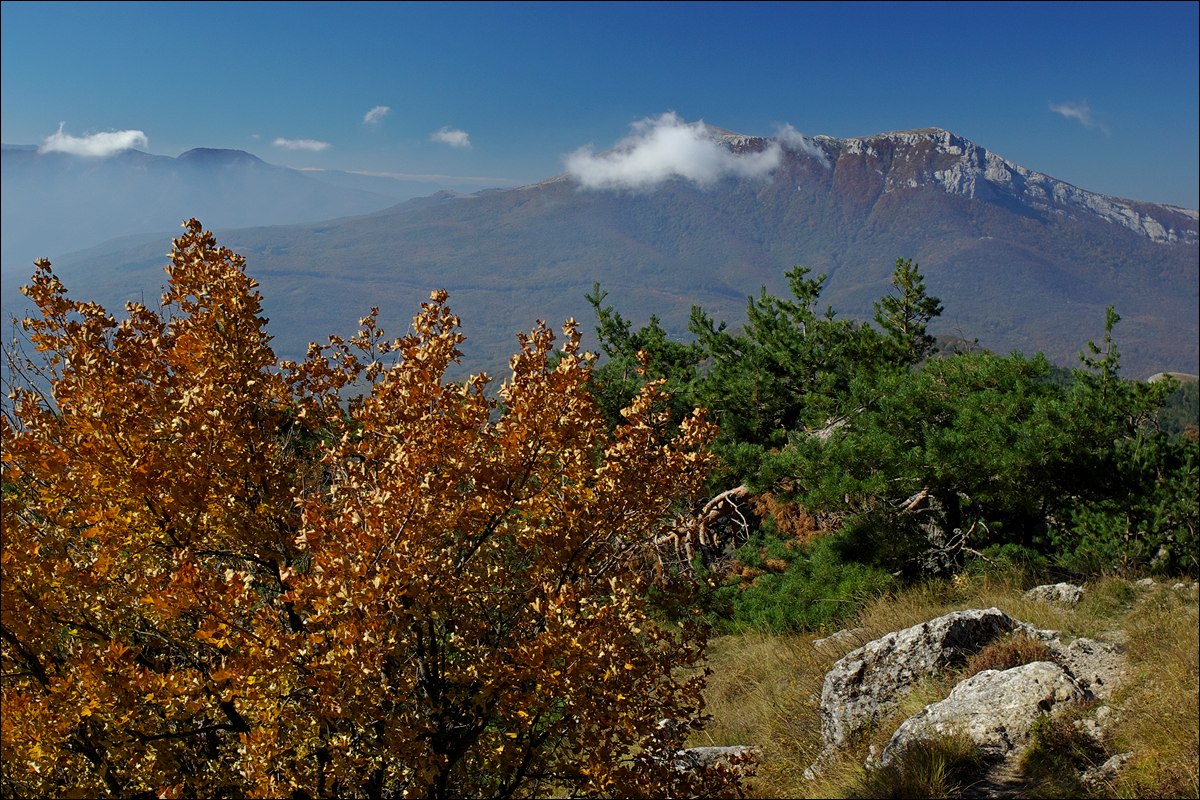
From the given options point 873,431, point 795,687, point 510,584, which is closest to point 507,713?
point 510,584

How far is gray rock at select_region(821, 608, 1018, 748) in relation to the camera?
714 centimetres

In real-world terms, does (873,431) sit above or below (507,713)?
above

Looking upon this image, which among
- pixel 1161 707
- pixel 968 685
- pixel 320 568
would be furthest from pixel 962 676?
pixel 320 568

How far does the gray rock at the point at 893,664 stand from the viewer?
23.4ft

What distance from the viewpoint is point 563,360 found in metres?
4.48

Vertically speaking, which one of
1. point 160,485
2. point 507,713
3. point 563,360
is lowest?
point 507,713

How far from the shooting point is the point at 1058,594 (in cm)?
870

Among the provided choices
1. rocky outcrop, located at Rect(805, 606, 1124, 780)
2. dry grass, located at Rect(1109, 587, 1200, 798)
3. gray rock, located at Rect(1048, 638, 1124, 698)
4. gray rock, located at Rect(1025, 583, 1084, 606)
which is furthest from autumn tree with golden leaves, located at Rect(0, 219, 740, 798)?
gray rock, located at Rect(1025, 583, 1084, 606)

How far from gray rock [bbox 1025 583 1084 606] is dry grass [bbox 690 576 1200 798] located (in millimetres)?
151

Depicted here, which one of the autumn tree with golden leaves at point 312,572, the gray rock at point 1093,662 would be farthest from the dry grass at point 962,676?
the autumn tree with golden leaves at point 312,572

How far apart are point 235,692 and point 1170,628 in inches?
299

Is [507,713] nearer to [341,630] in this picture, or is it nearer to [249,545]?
[341,630]

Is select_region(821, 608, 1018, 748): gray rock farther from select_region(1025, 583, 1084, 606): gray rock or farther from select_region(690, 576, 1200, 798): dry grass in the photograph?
select_region(1025, 583, 1084, 606): gray rock

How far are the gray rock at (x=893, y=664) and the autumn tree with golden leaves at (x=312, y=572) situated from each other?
10.2 ft
